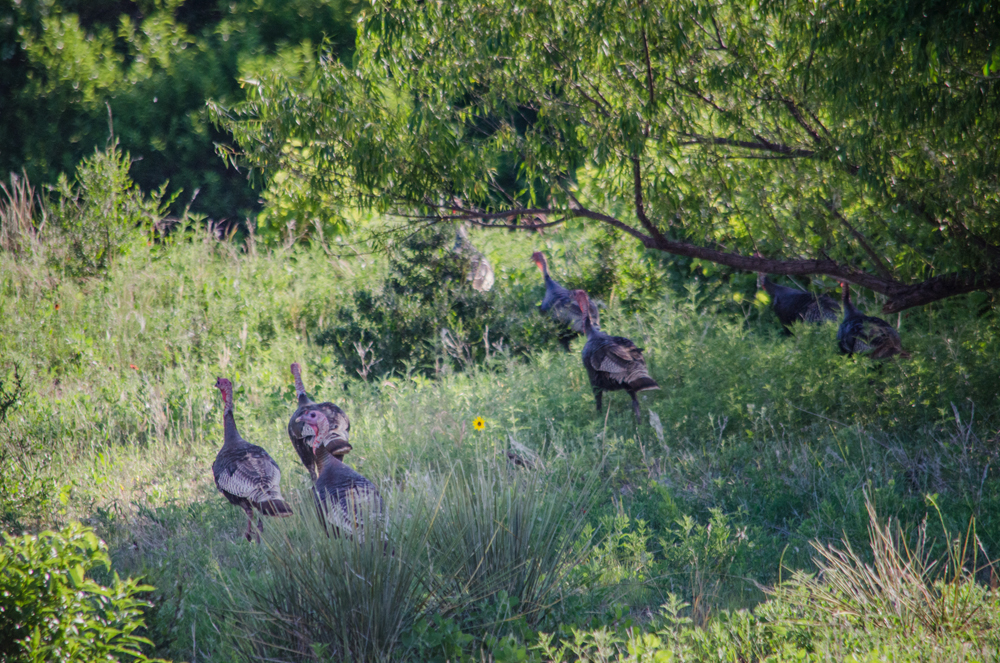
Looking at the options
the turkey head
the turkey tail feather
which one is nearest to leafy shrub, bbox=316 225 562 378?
the turkey head

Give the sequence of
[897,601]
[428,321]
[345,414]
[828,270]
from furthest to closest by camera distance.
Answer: [428,321] < [345,414] < [828,270] < [897,601]

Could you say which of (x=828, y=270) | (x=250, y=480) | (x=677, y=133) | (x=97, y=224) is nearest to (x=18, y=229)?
(x=97, y=224)

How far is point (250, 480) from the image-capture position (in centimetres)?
467

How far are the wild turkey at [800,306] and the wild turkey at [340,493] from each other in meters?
4.84

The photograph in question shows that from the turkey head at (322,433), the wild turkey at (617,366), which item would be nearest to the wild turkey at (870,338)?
the wild turkey at (617,366)

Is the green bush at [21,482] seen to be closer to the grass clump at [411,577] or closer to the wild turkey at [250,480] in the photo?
the wild turkey at [250,480]

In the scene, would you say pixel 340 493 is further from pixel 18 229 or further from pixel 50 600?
pixel 18 229

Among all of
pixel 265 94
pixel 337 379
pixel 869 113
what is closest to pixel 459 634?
pixel 869 113

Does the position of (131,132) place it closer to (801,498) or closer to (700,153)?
(700,153)

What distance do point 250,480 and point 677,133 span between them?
135 inches

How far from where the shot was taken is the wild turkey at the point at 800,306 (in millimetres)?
7633

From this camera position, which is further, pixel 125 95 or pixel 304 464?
pixel 125 95

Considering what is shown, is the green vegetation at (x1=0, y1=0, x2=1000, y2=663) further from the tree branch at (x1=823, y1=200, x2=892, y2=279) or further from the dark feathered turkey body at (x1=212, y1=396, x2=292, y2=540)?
the dark feathered turkey body at (x1=212, y1=396, x2=292, y2=540)

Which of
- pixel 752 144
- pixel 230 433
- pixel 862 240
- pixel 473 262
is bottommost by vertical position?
pixel 230 433
